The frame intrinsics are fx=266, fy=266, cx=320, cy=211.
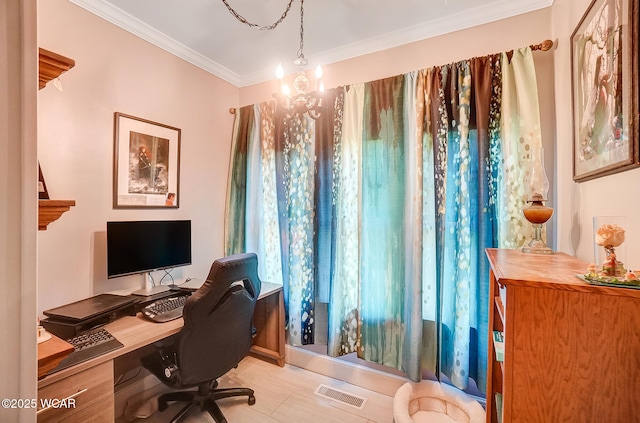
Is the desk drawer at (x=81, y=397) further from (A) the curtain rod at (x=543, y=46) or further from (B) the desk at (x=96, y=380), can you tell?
(A) the curtain rod at (x=543, y=46)

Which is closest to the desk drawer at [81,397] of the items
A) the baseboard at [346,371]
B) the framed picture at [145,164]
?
the framed picture at [145,164]

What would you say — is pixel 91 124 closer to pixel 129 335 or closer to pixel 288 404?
pixel 129 335

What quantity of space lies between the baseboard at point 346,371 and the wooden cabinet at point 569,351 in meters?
1.54

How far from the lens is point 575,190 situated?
51.5 inches

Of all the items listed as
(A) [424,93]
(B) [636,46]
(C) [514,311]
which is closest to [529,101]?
(A) [424,93]

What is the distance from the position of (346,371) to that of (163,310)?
4.88 feet

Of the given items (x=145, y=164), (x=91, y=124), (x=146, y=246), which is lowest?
(x=146, y=246)

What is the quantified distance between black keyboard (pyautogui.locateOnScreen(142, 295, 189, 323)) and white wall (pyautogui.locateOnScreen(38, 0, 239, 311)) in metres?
0.45

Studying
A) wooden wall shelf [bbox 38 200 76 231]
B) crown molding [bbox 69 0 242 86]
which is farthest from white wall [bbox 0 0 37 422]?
crown molding [bbox 69 0 242 86]

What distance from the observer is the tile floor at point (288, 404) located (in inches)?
70.2

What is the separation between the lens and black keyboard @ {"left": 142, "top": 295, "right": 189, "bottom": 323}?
1.56 meters

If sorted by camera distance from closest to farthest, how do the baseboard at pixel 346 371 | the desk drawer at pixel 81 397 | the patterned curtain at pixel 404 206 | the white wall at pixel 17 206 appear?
the white wall at pixel 17 206
the desk drawer at pixel 81 397
the patterned curtain at pixel 404 206
the baseboard at pixel 346 371

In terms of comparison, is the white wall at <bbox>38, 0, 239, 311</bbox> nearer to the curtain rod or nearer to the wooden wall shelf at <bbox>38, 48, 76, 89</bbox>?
the wooden wall shelf at <bbox>38, 48, 76, 89</bbox>

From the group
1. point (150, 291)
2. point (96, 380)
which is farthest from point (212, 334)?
point (150, 291)
